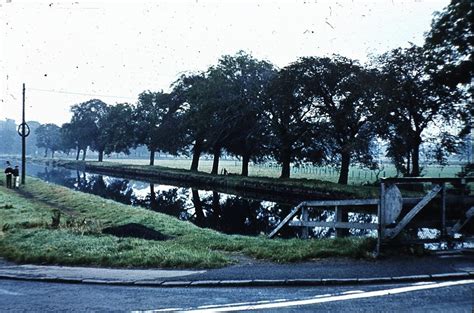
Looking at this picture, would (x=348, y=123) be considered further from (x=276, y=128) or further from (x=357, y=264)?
(x=357, y=264)

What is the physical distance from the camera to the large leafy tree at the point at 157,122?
6031 cm

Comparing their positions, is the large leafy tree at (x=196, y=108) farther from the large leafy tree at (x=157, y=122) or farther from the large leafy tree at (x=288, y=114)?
the large leafy tree at (x=288, y=114)

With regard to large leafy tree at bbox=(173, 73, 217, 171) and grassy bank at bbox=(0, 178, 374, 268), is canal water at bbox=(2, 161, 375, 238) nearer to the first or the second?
grassy bank at bbox=(0, 178, 374, 268)

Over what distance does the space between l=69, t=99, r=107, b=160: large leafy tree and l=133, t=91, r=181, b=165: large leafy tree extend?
2756 centimetres

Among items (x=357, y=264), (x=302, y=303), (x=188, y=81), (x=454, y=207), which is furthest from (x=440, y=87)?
(x=188, y=81)

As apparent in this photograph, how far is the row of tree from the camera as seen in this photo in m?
25.7

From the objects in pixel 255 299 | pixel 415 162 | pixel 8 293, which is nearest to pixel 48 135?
pixel 415 162

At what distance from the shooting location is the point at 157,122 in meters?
70.2

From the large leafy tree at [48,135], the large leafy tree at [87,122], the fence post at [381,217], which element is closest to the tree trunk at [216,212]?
the fence post at [381,217]

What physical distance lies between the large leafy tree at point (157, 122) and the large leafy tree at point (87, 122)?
2756cm

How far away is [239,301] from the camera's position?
590 centimetres

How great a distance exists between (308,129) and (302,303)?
33373mm

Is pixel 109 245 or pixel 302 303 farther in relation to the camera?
pixel 109 245

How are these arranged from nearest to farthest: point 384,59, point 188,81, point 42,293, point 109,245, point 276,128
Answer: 1. point 42,293
2. point 109,245
3. point 384,59
4. point 276,128
5. point 188,81
